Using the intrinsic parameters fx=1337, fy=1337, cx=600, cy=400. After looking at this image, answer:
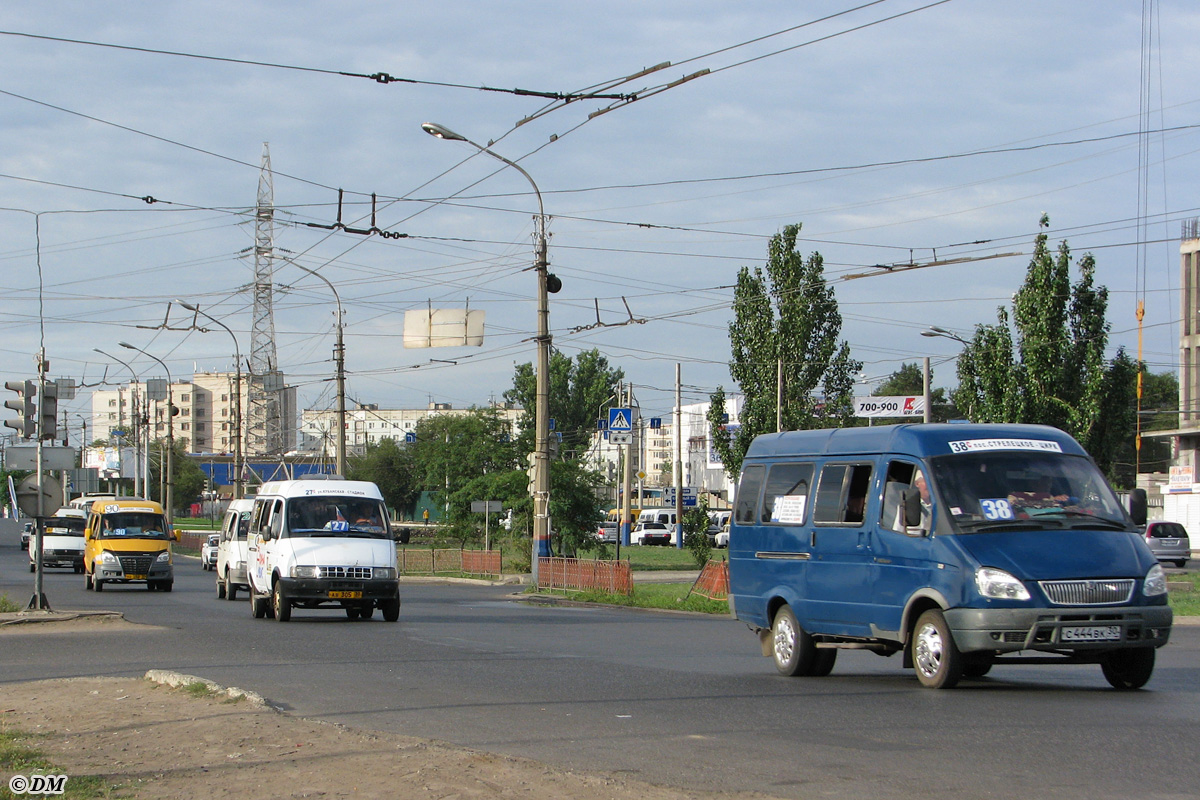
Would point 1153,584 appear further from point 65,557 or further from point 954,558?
point 65,557

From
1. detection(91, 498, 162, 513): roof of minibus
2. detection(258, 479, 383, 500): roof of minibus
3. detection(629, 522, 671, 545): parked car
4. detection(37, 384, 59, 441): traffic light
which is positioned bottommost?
detection(629, 522, 671, 545): parked car

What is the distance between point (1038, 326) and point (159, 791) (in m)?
32.1

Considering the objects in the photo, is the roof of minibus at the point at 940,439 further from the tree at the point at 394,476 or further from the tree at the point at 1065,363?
the tree at the point at 394,476

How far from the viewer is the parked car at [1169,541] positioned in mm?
50156

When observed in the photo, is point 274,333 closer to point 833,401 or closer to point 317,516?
point 833,401

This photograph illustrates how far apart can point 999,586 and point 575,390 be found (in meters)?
98.5

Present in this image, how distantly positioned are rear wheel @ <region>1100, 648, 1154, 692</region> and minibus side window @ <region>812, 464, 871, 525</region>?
97.6 inches

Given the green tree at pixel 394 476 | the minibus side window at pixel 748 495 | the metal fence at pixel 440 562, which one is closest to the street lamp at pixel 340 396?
the metal fence at pixel 440 562

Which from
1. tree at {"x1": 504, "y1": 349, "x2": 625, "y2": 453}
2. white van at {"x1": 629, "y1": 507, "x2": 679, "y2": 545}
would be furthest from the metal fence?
tree at {"x1": 504, "y1": 349, "x2": 625, "y2": 453}

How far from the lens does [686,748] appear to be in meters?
8.71

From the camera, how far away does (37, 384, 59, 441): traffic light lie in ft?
71.7

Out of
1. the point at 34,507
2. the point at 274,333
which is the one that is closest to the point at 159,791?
the point at 34,507

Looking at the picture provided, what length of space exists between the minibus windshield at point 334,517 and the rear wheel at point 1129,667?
563 inches

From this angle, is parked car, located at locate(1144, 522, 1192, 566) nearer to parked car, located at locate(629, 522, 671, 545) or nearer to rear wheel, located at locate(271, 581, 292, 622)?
rear wheel, located at locate(271, 581, 292, 622)
